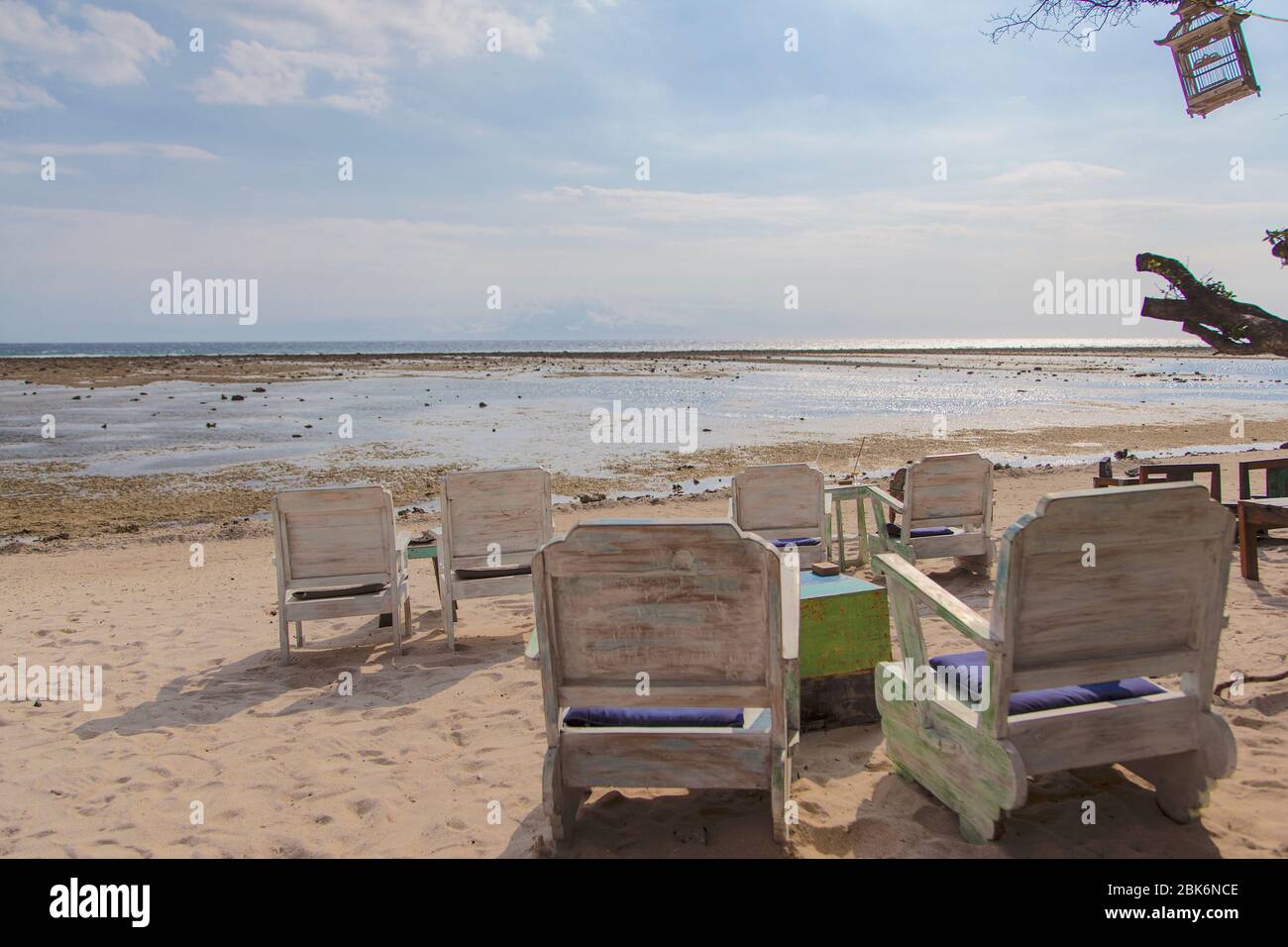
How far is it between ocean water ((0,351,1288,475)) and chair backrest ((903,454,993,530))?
10157 mm

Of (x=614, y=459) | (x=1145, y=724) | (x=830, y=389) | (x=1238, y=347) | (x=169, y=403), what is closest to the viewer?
(x=1145, y=724)

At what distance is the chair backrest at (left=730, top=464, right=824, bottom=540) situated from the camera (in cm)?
682

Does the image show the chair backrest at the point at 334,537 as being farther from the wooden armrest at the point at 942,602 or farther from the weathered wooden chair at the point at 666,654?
the wooden armrest at the point at 942,602

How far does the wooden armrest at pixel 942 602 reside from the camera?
2.73 meters

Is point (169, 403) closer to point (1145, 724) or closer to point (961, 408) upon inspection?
point (961, 408)

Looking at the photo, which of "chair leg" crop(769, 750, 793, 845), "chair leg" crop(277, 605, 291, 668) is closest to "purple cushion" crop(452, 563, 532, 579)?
"chair leg" crop(277, 605, 291, 668)

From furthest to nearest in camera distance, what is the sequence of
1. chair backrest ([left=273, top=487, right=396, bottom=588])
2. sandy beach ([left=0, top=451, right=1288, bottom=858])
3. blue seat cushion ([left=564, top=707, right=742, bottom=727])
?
chair backrest ([left=273, top=487, right=396, bottom=588]) → sandy beach ([left=0, top=451, right=1288, bottom=858]) → blue seat cushion ([left=564, top=707, right=742, bottom=727])

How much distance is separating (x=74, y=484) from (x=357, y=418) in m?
11.9

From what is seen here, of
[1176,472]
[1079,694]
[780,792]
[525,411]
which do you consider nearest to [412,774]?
[780,792]

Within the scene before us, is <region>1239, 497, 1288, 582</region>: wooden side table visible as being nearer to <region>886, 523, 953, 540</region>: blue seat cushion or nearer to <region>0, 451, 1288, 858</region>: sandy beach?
<region>0, 451, 1288, 858</region>: sandy beach

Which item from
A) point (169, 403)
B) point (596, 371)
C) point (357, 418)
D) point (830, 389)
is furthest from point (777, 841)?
point (596, 371)

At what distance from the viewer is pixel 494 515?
6.09 metres

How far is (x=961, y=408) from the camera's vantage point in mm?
30406

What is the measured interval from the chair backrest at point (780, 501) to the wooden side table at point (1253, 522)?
2.96 metres
